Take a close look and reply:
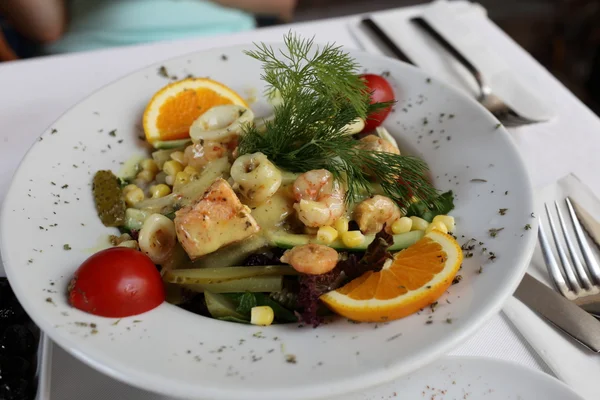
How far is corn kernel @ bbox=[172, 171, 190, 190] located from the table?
2.84 ft

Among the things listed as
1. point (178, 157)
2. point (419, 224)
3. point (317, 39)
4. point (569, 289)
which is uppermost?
point (317, 39)

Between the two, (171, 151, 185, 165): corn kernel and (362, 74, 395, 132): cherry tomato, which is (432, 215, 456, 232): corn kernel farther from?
(171, 151, 185, 165): corn kernel

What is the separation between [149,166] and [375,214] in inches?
41.9

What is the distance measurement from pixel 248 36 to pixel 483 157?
187 cm

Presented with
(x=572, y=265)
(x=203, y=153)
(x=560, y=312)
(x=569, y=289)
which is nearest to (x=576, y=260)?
(x=572, y=265)

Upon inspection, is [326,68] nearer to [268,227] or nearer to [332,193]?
[332,193]

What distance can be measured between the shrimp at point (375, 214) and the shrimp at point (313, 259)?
26cm

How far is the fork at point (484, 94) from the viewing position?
107 inches

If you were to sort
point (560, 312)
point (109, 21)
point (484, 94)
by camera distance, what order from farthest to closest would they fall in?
1. point (109, 21)
2. point (484, 94)
3. point (560, 312)

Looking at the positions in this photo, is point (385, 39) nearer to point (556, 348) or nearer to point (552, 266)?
point (552, 266)

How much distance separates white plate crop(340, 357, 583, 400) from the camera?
5.15 ft

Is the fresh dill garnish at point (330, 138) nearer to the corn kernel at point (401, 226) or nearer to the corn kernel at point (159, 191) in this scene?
the corn kernel at point (401, 226)

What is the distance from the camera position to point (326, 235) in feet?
6.21

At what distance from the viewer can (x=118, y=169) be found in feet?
7.65
